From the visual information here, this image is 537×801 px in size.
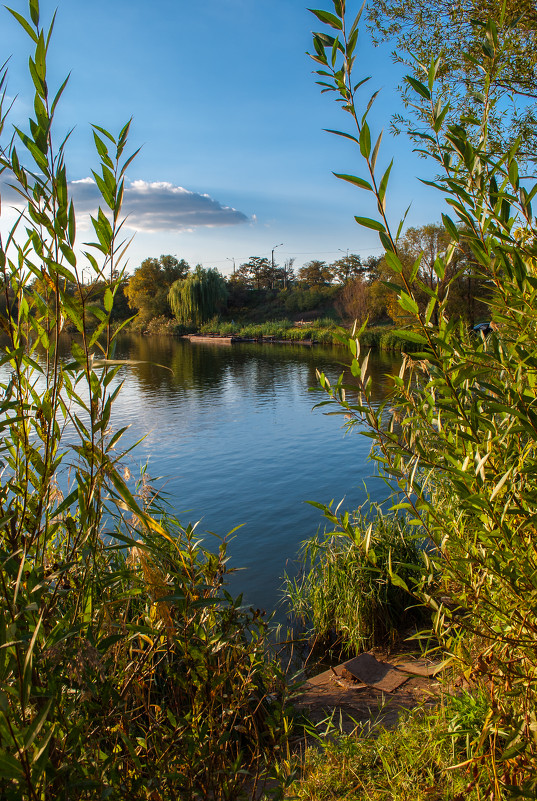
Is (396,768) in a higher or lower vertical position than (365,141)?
lower

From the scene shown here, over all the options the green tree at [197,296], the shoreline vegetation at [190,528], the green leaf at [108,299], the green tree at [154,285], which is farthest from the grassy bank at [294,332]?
the green leaf at [108,299]

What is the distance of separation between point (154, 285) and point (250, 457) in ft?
188

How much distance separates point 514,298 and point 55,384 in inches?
44.6

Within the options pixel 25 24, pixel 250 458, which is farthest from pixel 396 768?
pixel 250 458

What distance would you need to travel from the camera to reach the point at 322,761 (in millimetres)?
2555

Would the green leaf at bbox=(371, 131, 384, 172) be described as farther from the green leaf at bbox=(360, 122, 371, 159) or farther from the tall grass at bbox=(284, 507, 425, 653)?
the tall grass at bbox=(284, 507, 425, 653)

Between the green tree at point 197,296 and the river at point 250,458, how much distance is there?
26.8 metres

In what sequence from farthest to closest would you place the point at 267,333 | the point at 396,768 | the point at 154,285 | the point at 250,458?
the point at 154,285
the point at 267,333
the point at 250,458
the point at 396,768

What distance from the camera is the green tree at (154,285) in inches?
2309

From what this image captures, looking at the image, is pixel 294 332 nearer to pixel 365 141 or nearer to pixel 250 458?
pixel 250 458

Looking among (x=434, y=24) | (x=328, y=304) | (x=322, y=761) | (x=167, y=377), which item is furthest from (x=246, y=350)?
(x=322, y=761)

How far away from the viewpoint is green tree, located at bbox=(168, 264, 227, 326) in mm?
49469

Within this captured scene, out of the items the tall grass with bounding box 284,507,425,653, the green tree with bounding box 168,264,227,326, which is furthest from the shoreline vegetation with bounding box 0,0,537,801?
the green tree with bounding box 168,264,227,326

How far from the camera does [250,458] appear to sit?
11.4m
